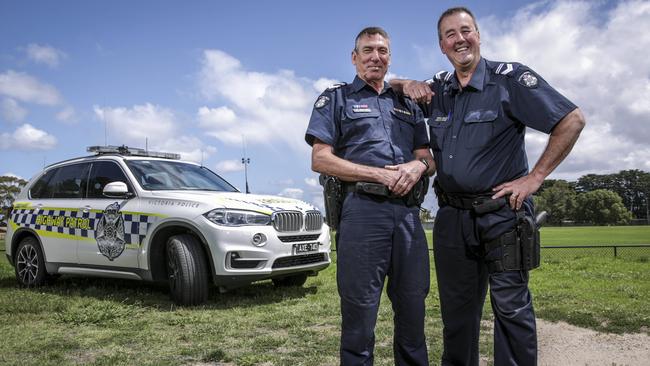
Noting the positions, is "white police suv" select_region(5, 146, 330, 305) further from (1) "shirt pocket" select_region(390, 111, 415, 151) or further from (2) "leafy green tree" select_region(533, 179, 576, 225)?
(2) "leafy green tree" select_region(533, 179, 576, 225)

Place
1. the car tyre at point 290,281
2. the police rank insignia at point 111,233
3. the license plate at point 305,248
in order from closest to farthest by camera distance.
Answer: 1. the license plate at point 305,248
2. the police rank insignia at point 111,233
3. the car tyre at point 290,281

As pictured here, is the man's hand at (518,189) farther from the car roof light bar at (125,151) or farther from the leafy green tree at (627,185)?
the leafy green tree at (627,185)

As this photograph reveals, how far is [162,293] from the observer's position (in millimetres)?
6816

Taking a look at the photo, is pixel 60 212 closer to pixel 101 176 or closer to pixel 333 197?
pixel 101 176

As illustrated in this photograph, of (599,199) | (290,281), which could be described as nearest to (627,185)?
(599,199)

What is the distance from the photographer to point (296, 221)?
6.15 meters

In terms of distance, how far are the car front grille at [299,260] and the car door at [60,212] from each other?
263cm

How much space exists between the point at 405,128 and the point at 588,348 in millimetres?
2454

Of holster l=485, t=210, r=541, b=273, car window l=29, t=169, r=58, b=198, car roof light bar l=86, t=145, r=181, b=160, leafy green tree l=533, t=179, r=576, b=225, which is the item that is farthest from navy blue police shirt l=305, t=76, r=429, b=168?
leafy green tree l=533, t=179, r=576, b=225

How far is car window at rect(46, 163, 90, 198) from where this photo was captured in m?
7.21

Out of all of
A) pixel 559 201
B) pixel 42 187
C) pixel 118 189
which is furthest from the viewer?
pixel 559 201

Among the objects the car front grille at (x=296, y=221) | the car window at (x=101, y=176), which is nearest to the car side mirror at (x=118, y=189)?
the car window at (x=101, y=176)

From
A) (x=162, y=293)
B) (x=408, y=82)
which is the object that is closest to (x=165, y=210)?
(x=162, y=293)

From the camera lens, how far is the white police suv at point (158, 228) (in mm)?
5738
